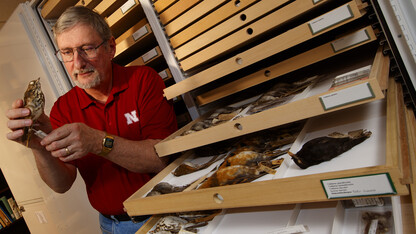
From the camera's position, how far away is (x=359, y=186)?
0.75 meters

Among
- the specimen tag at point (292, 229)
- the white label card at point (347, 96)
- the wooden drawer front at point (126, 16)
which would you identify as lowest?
the specimen tag at point (292, 229)

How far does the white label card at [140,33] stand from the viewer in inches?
71.9

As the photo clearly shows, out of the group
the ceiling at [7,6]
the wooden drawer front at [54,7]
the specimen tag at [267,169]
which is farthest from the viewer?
the ceiling at [7,6]

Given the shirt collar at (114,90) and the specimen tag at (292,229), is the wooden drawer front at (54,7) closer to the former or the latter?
the shirt collar at (114,90)

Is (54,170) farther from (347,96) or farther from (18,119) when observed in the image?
(347,96)

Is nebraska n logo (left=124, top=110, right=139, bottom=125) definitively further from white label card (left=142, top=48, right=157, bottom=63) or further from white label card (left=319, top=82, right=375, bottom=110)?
white label card (left=319, top=82, right=375, bottom=110)

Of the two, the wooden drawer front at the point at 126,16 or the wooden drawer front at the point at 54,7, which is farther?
the wooden drawer front at the point at 54,7

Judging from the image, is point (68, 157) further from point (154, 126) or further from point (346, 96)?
point (346, 96)

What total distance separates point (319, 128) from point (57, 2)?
1.92 m

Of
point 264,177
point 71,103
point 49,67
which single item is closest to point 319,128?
point 264,177

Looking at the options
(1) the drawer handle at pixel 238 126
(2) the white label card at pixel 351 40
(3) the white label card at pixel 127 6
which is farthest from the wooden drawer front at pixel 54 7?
(2) the white label card at pixel 351 40

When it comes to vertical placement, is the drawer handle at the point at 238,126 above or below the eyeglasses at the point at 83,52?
below

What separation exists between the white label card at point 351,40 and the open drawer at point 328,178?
212 mm

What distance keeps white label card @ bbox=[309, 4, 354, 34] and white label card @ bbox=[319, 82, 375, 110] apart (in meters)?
0.29
